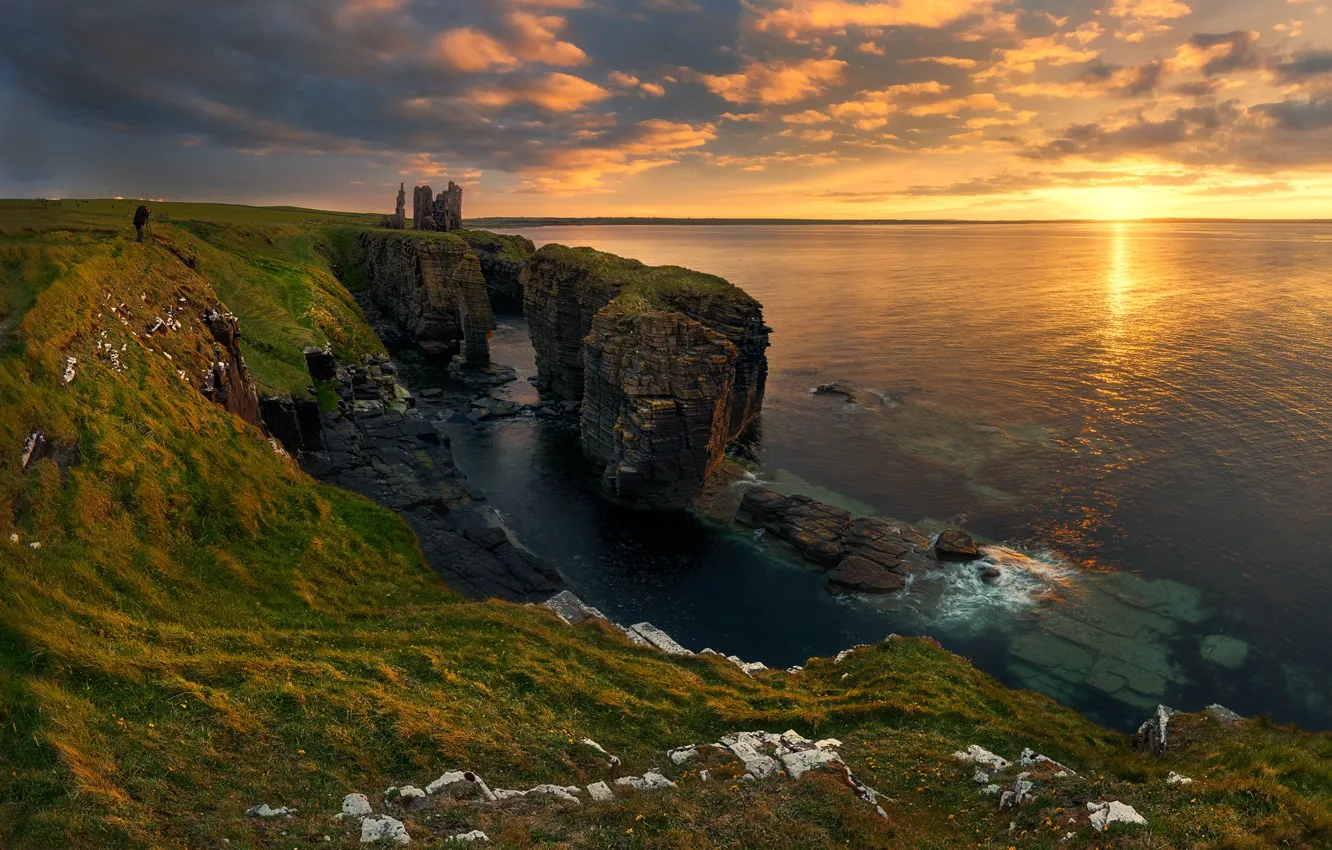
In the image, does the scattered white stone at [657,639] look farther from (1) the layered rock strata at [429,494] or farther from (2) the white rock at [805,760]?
(2) the white rock at [805,760]

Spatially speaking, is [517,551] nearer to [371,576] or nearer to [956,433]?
[371,576]

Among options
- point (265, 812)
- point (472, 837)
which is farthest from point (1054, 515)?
point (265, 812)

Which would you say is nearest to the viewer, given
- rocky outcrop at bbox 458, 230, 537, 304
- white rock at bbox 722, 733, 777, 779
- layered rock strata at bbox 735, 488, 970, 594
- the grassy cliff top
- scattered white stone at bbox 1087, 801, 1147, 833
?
scattered white stone at bbox 1087, 801, 1147, 833

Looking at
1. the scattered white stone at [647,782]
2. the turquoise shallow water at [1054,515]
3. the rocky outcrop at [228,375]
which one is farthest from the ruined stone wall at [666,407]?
the scattered white stone at [647,782]

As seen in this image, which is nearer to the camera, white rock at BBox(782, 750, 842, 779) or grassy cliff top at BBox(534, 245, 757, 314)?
white rock at BBox(782, 750, 842, 779)

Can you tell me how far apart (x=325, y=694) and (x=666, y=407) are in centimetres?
4007

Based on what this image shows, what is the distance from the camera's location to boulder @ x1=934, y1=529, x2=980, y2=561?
49.6m

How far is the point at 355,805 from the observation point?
15.7m

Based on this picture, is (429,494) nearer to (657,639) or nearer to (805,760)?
(657,639)

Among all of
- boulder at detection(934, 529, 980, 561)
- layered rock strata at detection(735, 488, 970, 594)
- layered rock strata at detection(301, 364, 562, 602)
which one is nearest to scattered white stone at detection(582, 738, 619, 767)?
layered rock strata at detection(301, 364, 562, 602)

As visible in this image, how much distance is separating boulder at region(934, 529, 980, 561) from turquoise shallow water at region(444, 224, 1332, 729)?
258cm

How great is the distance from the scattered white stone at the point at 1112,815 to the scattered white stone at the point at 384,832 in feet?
53.9

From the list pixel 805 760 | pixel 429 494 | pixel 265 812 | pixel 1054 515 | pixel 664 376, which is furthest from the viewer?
pixel 664 376

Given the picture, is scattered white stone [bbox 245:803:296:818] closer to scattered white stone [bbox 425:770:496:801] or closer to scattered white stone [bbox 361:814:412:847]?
scattered white stone [bbox 361:814:412:847]
